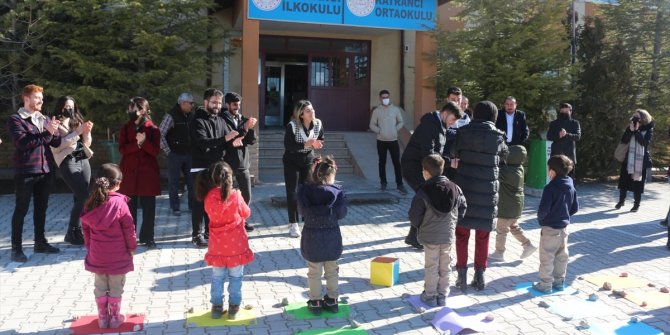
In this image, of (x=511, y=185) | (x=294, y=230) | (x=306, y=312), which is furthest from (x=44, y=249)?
(x=511, y=185)

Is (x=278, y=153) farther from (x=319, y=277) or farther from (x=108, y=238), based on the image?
(x=108, y=238)

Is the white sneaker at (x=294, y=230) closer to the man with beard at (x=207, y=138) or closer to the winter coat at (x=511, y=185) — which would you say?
the man with beard at (x=207, y=138)

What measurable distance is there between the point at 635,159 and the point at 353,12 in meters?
5.96

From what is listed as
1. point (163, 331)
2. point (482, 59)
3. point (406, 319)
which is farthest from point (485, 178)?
point (482, 59)

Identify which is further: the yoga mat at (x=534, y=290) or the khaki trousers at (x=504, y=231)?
the khaki trousers at (x=504, y=231)

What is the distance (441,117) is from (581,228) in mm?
3267

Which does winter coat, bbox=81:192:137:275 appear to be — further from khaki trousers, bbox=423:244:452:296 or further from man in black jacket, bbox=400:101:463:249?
man in black jacket, bbox=400:101:463:249

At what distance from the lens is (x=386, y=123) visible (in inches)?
394

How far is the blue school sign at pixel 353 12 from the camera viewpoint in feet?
35.7

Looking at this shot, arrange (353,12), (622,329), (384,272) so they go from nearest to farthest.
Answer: (622,329) < (384,272) < (353,12)

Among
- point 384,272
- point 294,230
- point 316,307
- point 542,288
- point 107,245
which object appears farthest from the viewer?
point 294,230

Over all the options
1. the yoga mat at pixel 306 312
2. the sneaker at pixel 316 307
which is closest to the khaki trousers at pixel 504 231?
the yoga mat at pixel 306 312

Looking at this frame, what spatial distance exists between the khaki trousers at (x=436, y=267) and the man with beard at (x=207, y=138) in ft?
8.57

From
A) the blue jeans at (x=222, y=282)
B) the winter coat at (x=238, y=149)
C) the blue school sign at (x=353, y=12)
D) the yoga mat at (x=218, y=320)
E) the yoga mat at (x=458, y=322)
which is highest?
the blue school sign at (x=353, y=12)
